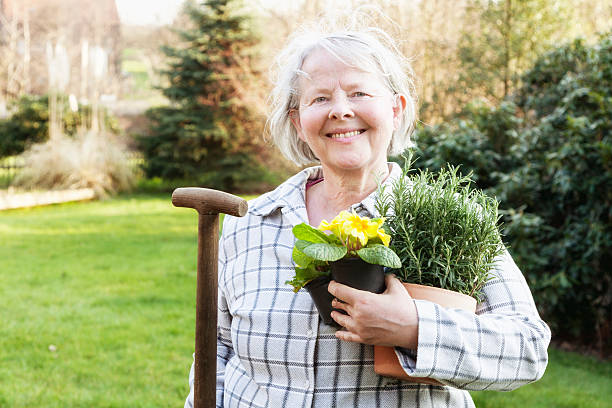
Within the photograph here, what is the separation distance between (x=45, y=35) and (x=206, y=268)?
97.9 ft

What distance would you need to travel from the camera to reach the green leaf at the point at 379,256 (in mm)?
1234

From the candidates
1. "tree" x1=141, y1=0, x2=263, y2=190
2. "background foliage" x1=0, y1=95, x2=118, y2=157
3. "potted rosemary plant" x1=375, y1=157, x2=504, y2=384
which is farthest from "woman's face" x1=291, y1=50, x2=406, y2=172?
"background foliage" x1=0, y1=95, x2=118, y2=157

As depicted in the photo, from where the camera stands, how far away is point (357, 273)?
1295mm

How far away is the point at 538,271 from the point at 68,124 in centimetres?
1411

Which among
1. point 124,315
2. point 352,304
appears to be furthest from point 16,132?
point 352,304

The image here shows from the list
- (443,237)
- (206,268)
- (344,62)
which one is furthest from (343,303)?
(344,62)

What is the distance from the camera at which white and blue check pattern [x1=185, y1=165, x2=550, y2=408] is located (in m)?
1.38

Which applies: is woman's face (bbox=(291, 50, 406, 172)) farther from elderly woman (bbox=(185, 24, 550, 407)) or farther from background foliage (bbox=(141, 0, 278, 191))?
background foliage (bbox=(141, 0, 278, 191))

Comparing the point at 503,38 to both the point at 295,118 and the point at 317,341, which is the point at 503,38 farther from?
the point at 317,341

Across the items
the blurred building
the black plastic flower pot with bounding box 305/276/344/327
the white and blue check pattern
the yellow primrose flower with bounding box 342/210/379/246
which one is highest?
the blurred building

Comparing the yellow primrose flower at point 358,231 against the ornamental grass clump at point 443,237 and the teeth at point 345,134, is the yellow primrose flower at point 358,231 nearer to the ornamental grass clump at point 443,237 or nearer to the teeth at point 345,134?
the ornamental grass clump at point 443,237

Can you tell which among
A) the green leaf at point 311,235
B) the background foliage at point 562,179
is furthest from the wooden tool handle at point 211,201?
the background foliage at point 562,179

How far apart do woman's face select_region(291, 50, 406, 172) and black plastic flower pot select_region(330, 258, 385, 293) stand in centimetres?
53

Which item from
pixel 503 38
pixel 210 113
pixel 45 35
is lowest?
pixel 210 113
